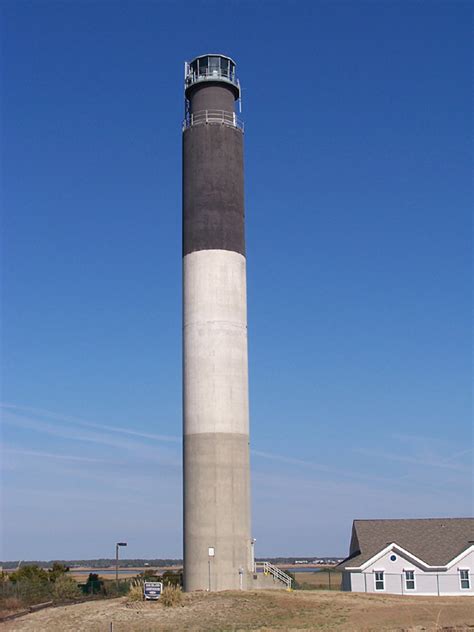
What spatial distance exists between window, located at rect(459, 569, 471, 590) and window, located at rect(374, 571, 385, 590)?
5.29m

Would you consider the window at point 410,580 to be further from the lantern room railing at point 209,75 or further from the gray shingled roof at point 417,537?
the lantern room railing at point 209,75

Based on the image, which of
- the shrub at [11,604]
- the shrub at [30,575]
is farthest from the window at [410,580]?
the shrub at [30,575]

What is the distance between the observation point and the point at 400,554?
5650 cm

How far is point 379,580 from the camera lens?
185 ft

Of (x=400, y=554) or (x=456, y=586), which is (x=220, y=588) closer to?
(x=400, y=554)

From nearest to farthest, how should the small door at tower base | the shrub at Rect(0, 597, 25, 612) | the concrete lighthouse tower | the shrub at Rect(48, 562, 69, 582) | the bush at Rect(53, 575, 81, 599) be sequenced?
the small door at tower base → the shrub at Rect(0, 597, 25, 612) → the concrete lighthouse tower → the bush at Rect(53, 575, 81, 599) → the shrub at Rect(48, 562, 69, 582)

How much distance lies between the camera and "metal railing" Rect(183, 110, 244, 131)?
6153cm

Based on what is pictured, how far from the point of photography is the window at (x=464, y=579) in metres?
55.6

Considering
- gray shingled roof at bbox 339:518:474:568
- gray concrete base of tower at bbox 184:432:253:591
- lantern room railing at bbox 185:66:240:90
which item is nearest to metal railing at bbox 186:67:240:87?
lantern room railing at bbox 185:66:240:90

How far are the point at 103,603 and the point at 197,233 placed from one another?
2579 centimetres

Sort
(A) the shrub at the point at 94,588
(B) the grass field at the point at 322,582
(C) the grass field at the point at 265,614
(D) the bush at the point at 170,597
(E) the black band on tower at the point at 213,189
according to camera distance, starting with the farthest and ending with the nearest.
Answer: (B) the grass field at the point at 322,582
(A) the shrub at the point at 94,588
(E) the black band on tower at the point at 213,189
(D) the bush at the point at 170,597
(C) the grass field at the point at 265,614

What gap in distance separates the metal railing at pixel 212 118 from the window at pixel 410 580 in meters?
34.7

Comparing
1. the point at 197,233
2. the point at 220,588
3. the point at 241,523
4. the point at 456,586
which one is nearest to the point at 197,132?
the point at 197,233

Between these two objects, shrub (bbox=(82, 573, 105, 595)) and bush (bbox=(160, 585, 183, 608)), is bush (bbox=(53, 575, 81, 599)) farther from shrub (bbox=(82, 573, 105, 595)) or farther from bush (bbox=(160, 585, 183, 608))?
bush (bbox=(160, 585, 183, 608))
